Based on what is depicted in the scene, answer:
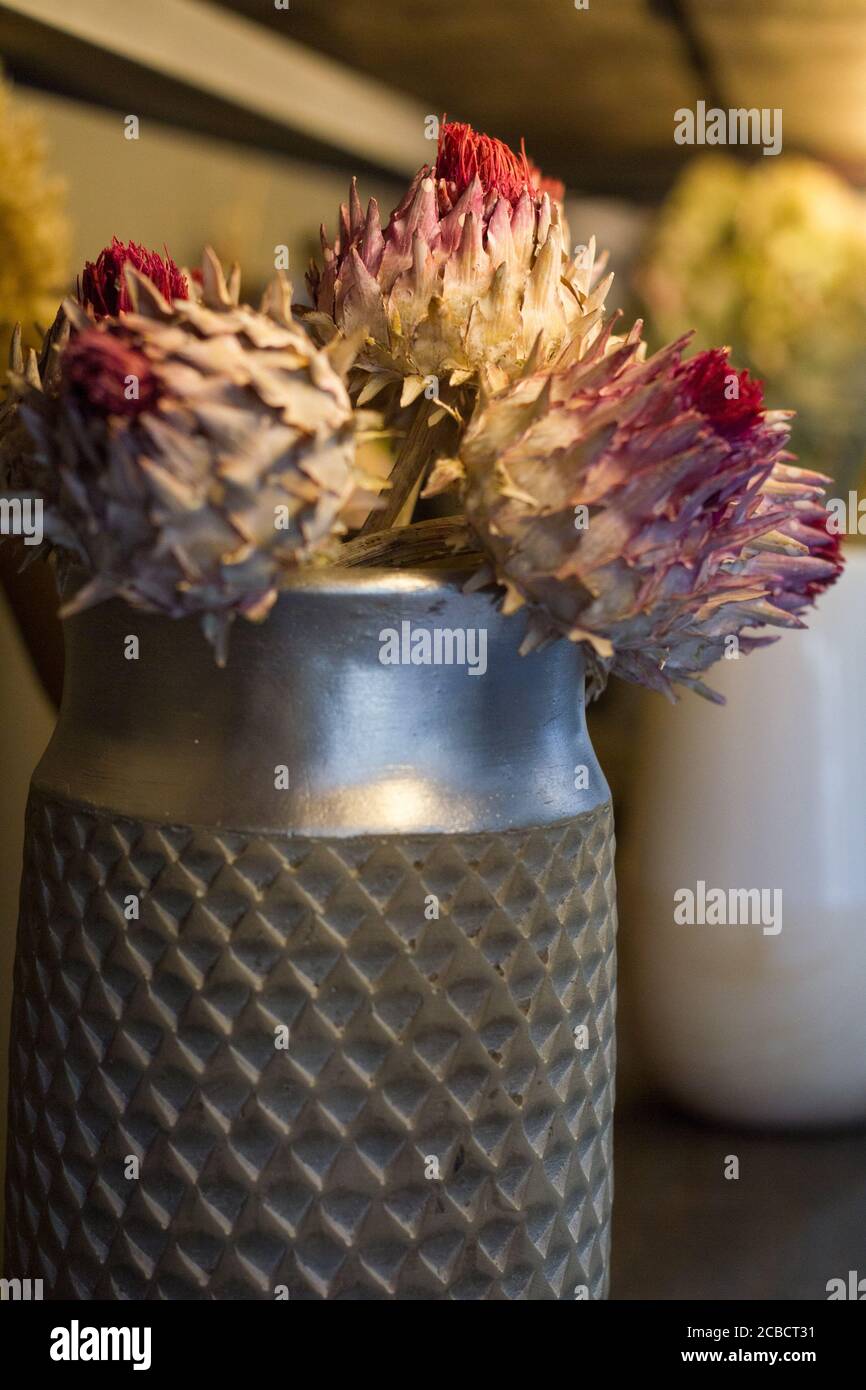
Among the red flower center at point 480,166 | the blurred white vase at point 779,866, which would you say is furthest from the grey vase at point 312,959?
the blurred white vase at point 779,866

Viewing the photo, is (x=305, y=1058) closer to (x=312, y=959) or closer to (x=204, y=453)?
(x=312, y=959)

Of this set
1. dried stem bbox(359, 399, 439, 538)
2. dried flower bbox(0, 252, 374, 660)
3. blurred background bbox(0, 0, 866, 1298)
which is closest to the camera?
dried flower bbox(0, 252, 374, 660)

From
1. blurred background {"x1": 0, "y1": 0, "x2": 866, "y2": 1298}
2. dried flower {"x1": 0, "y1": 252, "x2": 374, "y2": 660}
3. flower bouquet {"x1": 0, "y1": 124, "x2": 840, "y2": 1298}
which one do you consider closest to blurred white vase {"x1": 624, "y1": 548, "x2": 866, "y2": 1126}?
blurred background {"x1": 0, "y1": 0, "x2": 866, "y2": 1298}

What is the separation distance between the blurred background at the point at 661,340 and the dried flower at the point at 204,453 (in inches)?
7.0

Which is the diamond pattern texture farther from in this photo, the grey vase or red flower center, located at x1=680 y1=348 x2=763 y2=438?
red flower center, located at x1=680 y1=348 x2=763 y2=438

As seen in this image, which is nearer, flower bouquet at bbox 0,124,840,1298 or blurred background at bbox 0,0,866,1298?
flower bouquet at bbox 0,124,840,1298

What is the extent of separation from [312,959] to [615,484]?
13cm

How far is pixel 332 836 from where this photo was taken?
1.02 ft

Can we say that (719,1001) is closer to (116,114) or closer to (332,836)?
(332,836)

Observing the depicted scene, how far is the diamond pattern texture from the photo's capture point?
313mm

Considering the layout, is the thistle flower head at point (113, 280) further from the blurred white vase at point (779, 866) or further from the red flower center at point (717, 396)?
the blurred white vase at point (779, 866)

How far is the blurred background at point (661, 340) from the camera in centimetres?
51

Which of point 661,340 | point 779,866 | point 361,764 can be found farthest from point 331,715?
point 661,340
